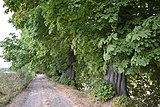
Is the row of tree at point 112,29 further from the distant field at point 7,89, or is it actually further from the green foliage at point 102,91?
the distant field at point 7,89

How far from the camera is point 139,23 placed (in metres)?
7.50

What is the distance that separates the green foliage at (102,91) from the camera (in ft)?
34.7

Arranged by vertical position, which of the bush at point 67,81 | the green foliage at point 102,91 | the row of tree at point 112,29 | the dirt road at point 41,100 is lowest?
the dirt road at point 41,100

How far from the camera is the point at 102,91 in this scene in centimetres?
1080

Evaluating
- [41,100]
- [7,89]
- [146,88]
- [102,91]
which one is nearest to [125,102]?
[102,91]

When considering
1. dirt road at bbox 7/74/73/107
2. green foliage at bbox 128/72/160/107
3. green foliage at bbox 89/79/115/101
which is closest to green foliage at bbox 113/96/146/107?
green foliage at bbox 89/79/115/101

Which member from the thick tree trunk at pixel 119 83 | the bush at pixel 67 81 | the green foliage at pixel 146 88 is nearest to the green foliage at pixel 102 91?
the thick tree trunk at pixel 119 83

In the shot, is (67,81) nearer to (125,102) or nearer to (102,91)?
(102,91)

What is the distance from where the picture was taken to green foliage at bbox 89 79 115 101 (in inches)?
416

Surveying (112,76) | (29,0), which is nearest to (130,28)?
(112,76)

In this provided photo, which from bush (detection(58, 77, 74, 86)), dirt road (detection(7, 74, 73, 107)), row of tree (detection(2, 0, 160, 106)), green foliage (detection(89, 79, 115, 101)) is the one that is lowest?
dirt road (detection(7, 74, 73, 107))

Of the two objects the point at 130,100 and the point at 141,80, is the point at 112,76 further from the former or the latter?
the point at 141,80

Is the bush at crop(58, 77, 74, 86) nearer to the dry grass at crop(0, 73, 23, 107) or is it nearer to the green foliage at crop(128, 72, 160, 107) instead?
the dry grass at crop(0, 73, 23, 107)

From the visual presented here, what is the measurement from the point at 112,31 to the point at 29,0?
4.19 meters
